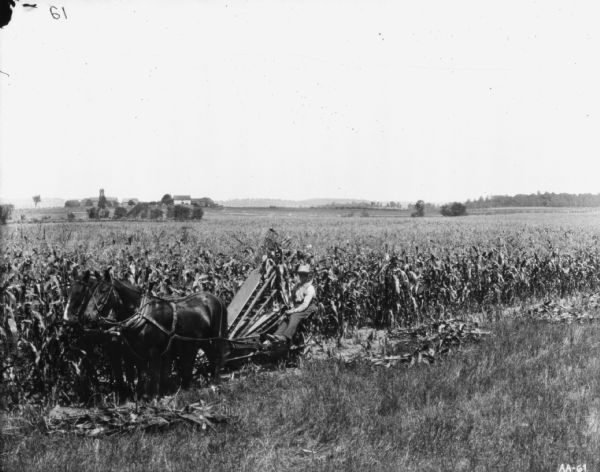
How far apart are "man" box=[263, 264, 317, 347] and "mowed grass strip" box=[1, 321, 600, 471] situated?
511mm

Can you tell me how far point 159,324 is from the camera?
588cm

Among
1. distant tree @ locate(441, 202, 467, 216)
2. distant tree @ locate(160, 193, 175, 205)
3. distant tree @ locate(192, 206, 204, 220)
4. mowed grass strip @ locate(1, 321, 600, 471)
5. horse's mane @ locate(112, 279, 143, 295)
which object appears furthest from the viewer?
distant tree @ locate(441, 202, 467, 216)

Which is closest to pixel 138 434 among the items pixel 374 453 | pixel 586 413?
pixel 374 453

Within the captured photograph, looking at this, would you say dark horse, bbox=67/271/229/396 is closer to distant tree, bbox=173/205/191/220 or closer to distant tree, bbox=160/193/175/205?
distant tree, bbox=173/205/191/220

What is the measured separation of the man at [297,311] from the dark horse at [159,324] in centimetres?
94

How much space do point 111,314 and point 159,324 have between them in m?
0.60

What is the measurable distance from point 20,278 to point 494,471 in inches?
262

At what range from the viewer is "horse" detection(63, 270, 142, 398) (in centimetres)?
530

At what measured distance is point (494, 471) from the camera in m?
4.41

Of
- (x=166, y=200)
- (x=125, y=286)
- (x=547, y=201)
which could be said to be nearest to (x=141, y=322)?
(x=125, y=286)

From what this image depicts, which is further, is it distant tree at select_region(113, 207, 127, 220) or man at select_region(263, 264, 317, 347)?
distant tree at select_region(113, 207, 127, 220)

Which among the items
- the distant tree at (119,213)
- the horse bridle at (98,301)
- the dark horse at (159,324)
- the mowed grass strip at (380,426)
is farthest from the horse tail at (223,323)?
the distant tree at (119,213)

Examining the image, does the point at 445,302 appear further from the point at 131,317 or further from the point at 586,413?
the point at 131,317

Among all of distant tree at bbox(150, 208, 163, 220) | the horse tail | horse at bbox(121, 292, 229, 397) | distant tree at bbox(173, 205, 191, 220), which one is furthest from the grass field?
distant tree at bbox(150, 208, 163, 220)
